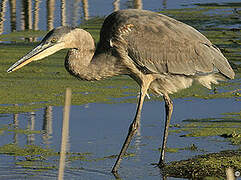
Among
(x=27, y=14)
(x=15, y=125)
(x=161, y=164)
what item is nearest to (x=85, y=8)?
(x=27, y=14)

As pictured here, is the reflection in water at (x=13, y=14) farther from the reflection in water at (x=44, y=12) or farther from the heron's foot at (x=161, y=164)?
the heron's foot at (x=161, y=164)

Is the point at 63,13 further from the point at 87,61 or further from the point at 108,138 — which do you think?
the point at 87,61

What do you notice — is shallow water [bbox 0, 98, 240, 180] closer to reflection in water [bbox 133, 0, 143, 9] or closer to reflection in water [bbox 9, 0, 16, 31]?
reflection in water [bbox 9, 0, 16, 31]

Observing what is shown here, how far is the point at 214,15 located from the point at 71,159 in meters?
9.30

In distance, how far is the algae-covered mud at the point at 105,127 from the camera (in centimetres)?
718

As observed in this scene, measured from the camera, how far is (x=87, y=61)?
7.43 m

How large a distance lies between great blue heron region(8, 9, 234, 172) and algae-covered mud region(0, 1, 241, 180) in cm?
30

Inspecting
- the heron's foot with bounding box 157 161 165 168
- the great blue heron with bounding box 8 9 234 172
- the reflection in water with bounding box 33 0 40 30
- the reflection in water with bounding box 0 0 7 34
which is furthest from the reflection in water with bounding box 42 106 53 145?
the reflection in water with bounding box 33 0 40 30

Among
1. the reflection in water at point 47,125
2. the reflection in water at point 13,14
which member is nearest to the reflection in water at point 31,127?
the reflection in water at point 47,125

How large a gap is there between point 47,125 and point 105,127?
67cm

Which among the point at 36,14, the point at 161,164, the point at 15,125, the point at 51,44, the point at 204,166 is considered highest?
the point at 51,44

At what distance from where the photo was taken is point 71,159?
747 centimetres

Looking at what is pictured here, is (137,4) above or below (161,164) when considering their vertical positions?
below

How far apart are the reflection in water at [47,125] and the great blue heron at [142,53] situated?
3.18ft
